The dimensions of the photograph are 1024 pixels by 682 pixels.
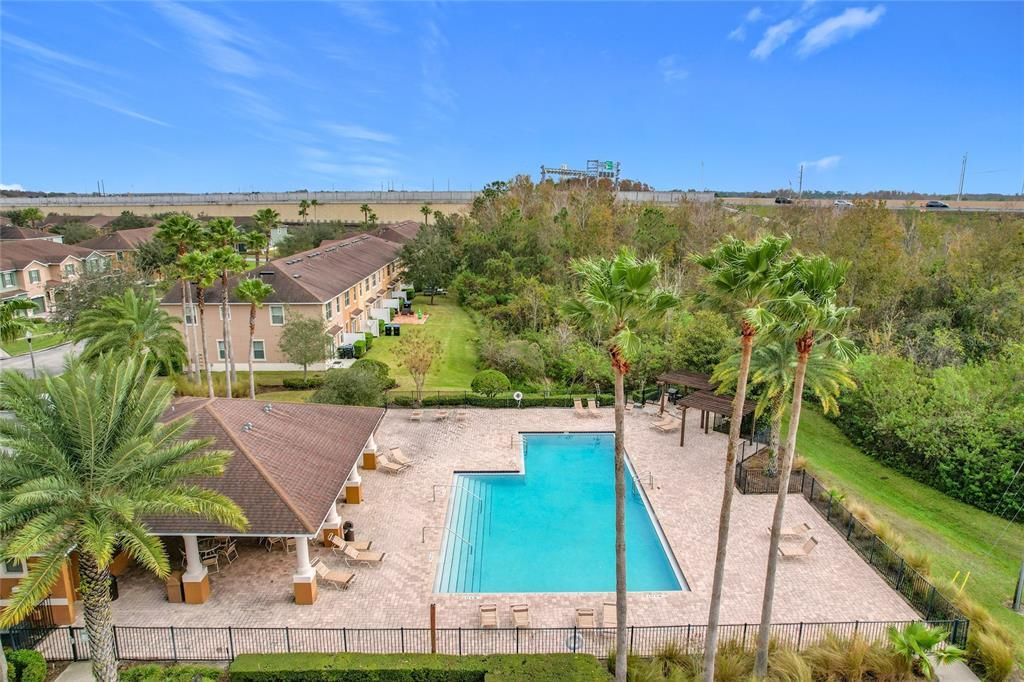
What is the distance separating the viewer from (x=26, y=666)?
44.5ft

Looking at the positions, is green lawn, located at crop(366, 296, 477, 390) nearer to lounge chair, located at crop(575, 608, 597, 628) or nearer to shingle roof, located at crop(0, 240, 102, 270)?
lounge chair, located at crop(575, 608, 597, 628)

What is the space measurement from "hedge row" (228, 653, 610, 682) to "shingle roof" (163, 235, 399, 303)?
2789 cm

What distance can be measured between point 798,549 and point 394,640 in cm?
1321

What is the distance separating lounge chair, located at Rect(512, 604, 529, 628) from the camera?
15984mm

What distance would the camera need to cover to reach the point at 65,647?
15.0 m

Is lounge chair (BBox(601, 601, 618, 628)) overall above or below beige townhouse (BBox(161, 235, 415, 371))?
below

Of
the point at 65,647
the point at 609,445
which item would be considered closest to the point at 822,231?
the point at 609,445

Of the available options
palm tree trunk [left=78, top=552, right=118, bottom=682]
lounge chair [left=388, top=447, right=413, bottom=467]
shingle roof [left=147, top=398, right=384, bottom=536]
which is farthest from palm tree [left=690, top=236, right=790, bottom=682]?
lounge chair [left=388, top=447, right=413, bottom=467]

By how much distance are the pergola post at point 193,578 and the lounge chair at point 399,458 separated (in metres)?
9.86

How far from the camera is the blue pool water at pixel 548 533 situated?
19.1 metres

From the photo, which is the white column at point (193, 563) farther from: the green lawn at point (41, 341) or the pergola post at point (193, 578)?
the green lawn at point (41, 341)

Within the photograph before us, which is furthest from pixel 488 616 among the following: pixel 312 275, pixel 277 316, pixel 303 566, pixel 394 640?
pixel 312 275

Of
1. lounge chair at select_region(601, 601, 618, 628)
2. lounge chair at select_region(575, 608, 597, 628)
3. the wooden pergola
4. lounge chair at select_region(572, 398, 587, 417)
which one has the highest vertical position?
the wooden pergola

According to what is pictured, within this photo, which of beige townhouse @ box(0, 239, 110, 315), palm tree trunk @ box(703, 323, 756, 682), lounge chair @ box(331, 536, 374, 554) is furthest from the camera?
beige townhouse @ box(0, 239, 110, 315)
